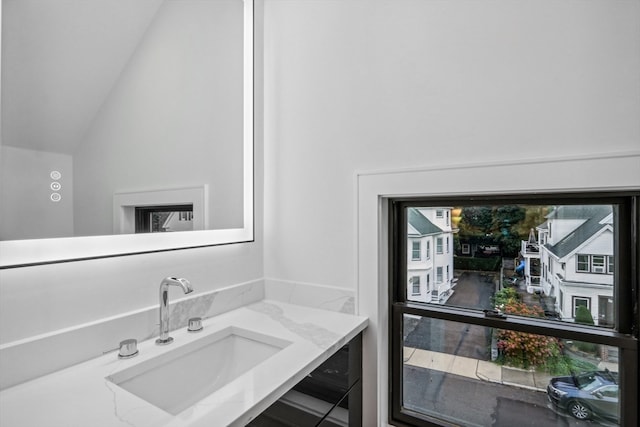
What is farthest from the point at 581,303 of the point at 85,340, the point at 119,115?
the point at 119,115

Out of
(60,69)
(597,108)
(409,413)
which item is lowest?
(409,413)

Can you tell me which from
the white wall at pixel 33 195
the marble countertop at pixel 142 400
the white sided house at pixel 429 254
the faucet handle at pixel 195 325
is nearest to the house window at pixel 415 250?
the white sided house at pixel 429 254

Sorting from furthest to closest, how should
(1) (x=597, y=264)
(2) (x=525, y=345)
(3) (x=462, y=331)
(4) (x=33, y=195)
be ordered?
(3) (x=462, y=331), (2) (x=525, y=345), (1) (x=597, y=264), (4) (x=33, y=195)

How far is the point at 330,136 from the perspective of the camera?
4.54ft

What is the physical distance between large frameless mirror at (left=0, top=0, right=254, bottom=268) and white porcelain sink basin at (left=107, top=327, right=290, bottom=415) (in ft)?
1.16

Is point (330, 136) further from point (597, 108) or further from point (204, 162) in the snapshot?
point (597, 108)

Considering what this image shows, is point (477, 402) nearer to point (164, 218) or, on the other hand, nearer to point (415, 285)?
point (415, 285)

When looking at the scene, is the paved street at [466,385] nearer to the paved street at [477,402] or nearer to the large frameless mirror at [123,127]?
the paved street at [477,402]

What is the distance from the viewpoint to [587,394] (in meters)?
1.05

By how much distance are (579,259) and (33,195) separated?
1628 mm

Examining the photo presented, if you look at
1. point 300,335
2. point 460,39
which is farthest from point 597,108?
point 300,335

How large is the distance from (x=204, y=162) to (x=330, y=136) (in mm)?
531

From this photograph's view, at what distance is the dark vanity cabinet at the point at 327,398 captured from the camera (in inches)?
33.6

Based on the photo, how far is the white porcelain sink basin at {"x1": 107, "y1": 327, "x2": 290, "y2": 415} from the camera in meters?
0.94
